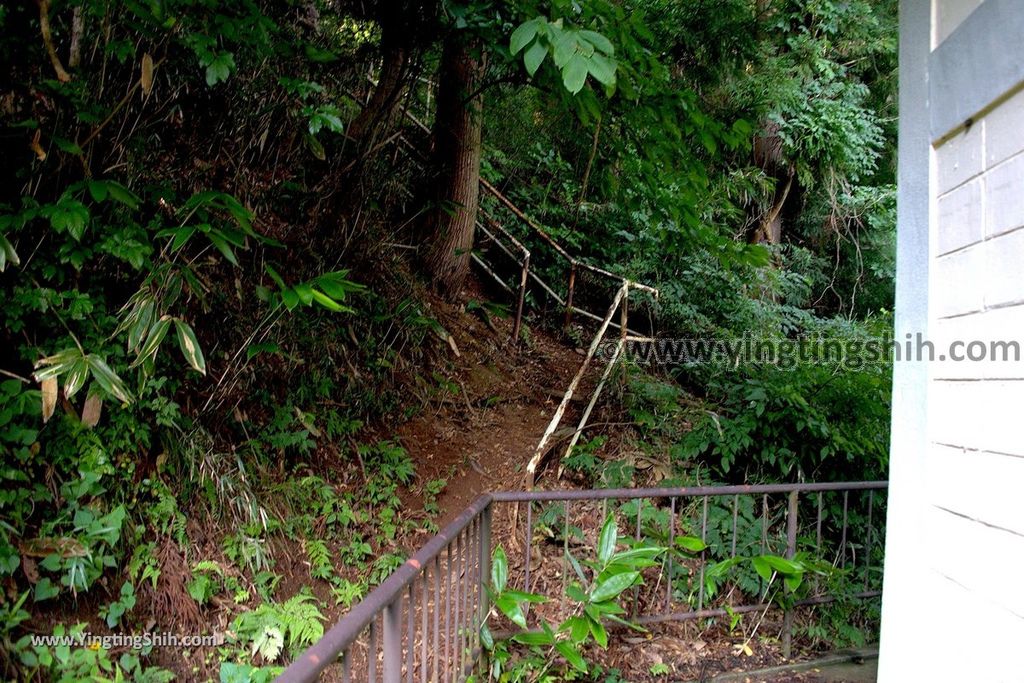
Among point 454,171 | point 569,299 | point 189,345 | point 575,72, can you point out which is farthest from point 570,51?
point 569,299

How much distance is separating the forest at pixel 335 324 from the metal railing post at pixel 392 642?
1.04 m

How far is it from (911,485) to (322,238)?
3.71 metres

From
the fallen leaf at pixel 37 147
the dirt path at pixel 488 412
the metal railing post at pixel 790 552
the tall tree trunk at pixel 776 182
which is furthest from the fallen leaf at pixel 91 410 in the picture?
the tall tree trunk at pixel 776 182

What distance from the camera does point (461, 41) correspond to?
3.54 m

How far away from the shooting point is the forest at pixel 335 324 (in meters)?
2.48

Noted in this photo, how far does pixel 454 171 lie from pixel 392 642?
4860 mm

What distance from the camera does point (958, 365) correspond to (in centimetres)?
139

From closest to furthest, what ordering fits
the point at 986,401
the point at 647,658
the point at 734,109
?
the point at 986,401 < the point at 647,658 < the point at 734,109

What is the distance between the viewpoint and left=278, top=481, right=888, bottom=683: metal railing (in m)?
2.35

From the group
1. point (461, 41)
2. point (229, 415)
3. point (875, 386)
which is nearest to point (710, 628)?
point (875, 386)

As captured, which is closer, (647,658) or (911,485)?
(911,485)

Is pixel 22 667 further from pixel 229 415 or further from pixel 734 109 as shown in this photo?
pixel 734 109

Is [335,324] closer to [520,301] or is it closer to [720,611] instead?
[520,301]

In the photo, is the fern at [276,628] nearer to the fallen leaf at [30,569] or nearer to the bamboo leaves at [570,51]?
the fallen leaf at [30,569]
